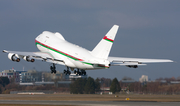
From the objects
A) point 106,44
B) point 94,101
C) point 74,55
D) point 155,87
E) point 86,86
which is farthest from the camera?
point 86,86

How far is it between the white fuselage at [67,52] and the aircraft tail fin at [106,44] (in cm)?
95

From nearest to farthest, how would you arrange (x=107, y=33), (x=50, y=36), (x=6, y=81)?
(x=107, y=33)
(x=50, y=36)
(x=6, y=81)

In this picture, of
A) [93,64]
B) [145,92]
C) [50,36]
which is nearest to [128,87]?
[145,92]

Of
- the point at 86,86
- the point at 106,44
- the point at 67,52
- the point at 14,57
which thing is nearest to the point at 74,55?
the point at 67,52

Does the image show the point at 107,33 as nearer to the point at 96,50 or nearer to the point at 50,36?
the point at 96,50

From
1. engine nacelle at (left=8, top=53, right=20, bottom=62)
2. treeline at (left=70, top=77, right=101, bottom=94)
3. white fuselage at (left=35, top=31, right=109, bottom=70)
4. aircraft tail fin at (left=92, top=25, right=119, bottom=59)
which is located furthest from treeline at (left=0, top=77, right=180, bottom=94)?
aircraft tail fin at (left=92, top=25, right=119, bottom=59)

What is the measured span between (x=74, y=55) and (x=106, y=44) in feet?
26.1

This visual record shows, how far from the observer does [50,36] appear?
7581 cm

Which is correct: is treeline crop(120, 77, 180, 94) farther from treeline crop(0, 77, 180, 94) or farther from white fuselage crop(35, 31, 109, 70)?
white fuselage crop(35, 31, 109, 70)

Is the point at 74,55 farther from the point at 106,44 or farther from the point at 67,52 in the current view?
the point at 106,44

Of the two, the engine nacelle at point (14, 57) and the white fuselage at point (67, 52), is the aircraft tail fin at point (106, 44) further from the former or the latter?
the engine nacelle at point (14, 57)

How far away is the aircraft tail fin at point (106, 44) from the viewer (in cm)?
5975

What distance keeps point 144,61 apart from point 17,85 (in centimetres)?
7708

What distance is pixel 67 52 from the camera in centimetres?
6694
